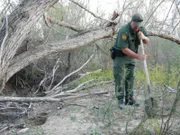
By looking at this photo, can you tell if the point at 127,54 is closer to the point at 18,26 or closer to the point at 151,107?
the point at 151,107

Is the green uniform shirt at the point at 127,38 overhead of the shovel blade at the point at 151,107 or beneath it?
overhead

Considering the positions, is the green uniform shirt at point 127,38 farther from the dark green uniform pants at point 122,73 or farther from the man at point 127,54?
the dark green uniform pants at point 122,73

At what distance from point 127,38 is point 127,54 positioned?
290 millimetres

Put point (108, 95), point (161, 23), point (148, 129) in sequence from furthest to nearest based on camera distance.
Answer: point (161, 23)
point (108, 95)
point (148, 129)

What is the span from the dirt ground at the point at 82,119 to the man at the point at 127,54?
0.68 feet

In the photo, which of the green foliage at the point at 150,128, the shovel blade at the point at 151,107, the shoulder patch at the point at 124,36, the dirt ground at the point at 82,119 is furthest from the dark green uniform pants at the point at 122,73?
the green foliage at the point at 150,128

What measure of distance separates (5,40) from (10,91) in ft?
7.72

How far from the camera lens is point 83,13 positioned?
29.8 ft

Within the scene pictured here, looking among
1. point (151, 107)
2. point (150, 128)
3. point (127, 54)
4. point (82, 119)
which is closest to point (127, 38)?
point (127, 54)

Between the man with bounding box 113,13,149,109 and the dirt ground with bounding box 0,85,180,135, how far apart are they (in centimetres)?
Result: 21

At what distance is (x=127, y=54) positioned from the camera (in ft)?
16.1

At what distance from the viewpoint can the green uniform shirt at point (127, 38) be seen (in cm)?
489

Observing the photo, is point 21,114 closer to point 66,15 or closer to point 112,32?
point 112,32

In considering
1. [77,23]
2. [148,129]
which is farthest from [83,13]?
[148,129]
